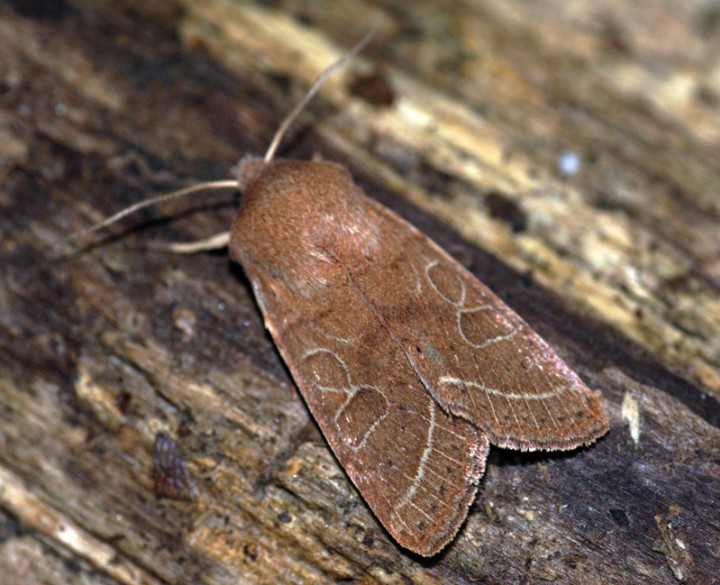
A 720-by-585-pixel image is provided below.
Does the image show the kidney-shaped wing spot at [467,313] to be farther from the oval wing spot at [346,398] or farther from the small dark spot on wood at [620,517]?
the small dark spot on wood at [620,517]

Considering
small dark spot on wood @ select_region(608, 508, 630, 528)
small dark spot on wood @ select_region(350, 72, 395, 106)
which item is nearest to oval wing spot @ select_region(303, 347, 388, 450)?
small dark spot on wood @ select_region(608, 508, 630, 528)

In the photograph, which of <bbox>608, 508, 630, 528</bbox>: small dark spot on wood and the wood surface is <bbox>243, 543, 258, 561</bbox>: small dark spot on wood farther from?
<bbox>608, 508, 630, 528</bbox>: small dark spot on wood

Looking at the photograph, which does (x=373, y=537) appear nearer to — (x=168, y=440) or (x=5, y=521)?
(x=168, y=440)

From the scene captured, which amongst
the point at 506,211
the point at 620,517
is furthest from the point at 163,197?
the point at 620,517

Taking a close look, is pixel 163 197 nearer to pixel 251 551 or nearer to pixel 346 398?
pixel 346 398

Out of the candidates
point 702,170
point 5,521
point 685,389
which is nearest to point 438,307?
point 685,389

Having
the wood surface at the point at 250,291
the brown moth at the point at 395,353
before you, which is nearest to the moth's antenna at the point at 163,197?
the wood surface at the point at 250,291

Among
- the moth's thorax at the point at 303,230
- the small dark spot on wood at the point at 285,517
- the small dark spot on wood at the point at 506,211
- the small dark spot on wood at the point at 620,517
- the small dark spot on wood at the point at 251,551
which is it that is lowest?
the small dark spot on wood at the point at 251,551

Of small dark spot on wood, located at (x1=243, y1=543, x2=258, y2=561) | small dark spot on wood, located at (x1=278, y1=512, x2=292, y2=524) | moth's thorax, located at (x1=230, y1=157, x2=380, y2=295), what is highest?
moth's thorax, located at (x1=230, y1=157, x2=380, y2=295)
